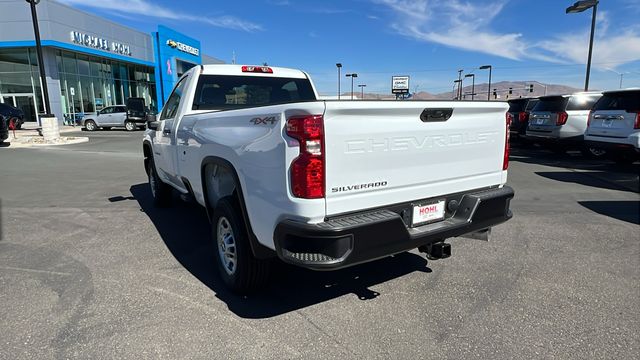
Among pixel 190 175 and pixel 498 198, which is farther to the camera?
pixel 190 175

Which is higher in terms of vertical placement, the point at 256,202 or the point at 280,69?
the point at 280,69

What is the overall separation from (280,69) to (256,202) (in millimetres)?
3048

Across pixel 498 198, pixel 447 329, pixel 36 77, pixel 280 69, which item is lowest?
pixel 447 329

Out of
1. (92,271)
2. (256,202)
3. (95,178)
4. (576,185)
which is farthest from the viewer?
(95,178)

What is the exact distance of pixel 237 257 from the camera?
3.29m

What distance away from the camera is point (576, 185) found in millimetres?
8250

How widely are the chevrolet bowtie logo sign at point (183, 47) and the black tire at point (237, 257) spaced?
3692 centimetres

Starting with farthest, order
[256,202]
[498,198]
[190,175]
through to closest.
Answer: [190,175] < [498,198] < [256,202]

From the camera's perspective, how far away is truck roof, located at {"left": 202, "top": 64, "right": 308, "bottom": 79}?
16.4 feet

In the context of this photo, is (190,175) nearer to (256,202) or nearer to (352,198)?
(256,202)

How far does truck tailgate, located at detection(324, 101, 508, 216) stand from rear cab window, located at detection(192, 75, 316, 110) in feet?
7.27

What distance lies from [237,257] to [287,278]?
73 centimetres

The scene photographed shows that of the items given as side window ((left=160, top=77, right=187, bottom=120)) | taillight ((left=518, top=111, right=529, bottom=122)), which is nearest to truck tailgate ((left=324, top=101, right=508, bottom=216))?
side window ((left=160, top=77, right=187, bottom=120))

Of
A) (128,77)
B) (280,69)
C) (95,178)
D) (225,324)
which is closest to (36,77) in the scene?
(128,77)
